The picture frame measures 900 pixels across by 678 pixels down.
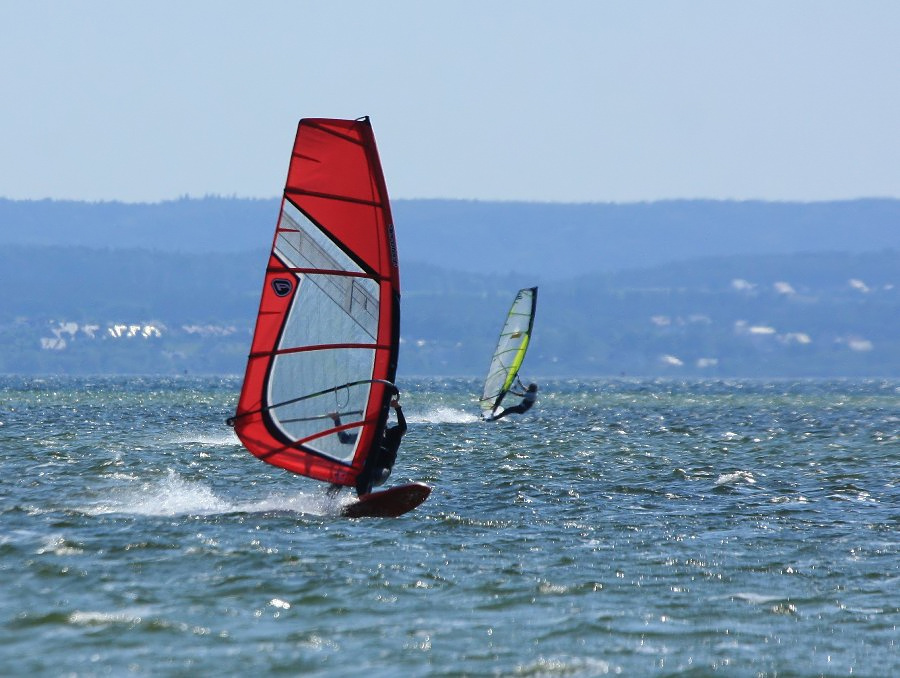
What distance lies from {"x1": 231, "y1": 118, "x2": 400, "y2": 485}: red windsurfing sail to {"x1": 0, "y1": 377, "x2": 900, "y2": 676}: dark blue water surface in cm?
128

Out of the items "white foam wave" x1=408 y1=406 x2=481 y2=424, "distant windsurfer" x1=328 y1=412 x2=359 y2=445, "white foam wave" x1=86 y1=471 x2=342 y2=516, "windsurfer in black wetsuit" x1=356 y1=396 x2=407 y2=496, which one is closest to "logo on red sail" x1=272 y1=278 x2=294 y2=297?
"distant windsurfer" x1=328 y1=412 x2=359 y2=445

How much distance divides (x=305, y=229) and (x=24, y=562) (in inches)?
225

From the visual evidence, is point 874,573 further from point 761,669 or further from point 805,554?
point 761,669

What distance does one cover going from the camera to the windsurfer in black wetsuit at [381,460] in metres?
21.7

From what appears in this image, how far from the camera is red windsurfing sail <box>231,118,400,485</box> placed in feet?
65.6

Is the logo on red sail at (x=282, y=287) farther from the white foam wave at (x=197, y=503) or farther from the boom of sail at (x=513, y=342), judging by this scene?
the boom of sail at (x=513, y=342)

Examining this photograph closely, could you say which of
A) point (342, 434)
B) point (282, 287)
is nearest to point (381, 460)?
point (342, 434)

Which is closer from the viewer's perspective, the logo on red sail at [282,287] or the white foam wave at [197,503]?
the logo on red sail at [282,287]

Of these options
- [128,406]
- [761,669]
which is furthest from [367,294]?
[128,406]

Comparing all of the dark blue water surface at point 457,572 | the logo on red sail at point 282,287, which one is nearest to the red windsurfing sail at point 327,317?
the logo on red sail at point 282,287

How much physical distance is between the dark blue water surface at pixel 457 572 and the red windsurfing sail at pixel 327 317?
4.21 feet

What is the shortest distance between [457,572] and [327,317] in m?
4.77

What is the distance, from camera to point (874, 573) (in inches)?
714

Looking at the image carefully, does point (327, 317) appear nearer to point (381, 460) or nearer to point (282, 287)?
point (282, 287)
